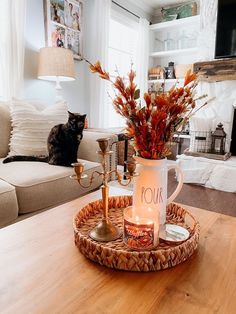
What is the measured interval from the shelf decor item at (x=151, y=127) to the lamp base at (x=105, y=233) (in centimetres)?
9

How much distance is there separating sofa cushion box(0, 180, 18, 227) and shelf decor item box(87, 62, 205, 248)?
0.75m

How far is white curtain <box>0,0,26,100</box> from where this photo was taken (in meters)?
2.18

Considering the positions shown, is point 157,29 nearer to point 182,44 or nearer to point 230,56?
point 182,44

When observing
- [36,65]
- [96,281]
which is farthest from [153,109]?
[36,65]

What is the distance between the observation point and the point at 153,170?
2.41ft

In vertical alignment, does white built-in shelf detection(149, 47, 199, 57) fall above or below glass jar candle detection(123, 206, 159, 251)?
above

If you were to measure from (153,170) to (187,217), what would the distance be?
0.29 metres

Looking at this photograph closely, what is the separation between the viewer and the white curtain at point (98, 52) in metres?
3.11

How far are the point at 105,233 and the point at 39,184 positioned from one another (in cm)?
74

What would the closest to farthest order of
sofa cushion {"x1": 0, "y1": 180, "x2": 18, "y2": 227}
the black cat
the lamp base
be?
1. the lamp base
2. sofa cushion {"x1": 0, "y1": 180, "x2": 18, "y2": 227}
3. the black cat

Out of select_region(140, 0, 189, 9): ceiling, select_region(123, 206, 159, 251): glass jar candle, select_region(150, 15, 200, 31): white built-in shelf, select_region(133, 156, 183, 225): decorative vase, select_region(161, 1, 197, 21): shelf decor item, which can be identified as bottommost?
select_region(123, 206, 159, 251): glass jar candle

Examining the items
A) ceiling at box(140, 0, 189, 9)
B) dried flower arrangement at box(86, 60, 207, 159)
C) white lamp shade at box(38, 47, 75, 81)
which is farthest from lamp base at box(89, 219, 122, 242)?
ceiling at box(140, 0, 189, 9)

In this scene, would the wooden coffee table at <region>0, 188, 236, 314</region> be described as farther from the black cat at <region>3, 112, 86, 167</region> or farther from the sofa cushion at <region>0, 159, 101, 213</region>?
the black cat at <region>3, 112, 86, 167</region>

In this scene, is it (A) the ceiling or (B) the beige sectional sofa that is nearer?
(B) the beige sectional sofa
